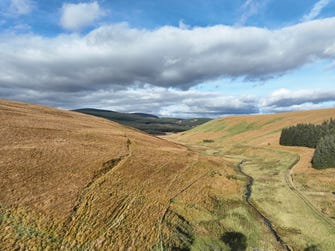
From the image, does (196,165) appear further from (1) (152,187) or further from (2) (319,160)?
(2) (319,160)

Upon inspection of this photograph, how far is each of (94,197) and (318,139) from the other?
274 ft

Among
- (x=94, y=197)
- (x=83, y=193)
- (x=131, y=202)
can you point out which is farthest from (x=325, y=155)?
(x=83, y=193)

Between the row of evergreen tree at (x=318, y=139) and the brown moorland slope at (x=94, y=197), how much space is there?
24972 millimetres

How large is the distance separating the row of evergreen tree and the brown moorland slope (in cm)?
2497

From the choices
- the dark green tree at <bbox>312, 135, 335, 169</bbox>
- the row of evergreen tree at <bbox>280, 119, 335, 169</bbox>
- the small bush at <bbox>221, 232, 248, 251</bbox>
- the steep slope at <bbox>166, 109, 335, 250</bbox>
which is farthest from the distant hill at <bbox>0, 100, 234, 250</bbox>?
the row of evergreen tree at <bbox>280, 119, 335, 169</bbox>

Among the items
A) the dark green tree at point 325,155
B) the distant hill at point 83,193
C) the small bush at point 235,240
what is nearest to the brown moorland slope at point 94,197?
the distant hill at point 83,193

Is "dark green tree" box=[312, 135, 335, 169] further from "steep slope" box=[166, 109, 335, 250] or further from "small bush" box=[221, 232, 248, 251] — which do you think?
"small bush" box=[221, 232, 248, 251]

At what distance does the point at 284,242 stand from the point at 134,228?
1399 centimetres

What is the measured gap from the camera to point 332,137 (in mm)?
51062

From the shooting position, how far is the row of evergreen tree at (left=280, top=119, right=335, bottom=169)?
157 feet

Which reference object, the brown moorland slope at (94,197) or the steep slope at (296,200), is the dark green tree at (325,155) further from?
the brown moorland slope at (94,197)

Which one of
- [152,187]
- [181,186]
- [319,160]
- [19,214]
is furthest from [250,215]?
[319,160]

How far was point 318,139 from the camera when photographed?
7962 centimetres

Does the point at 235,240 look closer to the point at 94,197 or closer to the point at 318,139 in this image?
the point at 94,197
